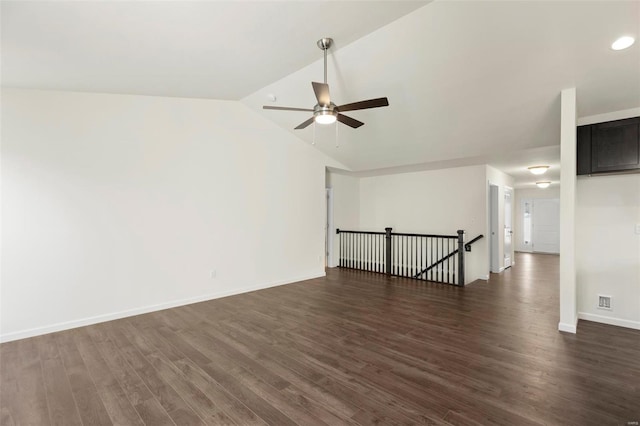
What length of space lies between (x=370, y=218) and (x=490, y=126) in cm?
444

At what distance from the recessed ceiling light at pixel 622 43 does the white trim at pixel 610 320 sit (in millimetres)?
3307

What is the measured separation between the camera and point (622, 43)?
108 inches

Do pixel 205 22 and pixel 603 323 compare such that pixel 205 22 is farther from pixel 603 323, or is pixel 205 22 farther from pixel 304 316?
pixel 603 323

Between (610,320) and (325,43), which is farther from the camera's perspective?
(610,320)

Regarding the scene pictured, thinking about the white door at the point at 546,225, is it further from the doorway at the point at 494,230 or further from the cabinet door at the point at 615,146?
the cabinet door at the point at 615,146

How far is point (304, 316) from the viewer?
416 cm

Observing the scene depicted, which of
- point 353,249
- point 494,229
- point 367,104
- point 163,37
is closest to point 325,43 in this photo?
point 367,104

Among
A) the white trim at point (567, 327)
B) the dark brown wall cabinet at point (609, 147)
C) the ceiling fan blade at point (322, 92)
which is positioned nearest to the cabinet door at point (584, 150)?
the dark brown wall cabinet at point (609, 147)

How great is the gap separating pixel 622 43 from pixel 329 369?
410 centimetres

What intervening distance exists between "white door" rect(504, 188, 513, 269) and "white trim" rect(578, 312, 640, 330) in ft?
13.2

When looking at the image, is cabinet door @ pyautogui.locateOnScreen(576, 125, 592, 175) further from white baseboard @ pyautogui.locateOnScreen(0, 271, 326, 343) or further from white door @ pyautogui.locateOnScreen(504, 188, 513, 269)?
white baseboard @ pyautogui.locateOnScreen(0, 271, 326, 343)

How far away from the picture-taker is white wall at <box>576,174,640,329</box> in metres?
3.75

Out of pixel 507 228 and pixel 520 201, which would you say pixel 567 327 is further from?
pixel 520 201

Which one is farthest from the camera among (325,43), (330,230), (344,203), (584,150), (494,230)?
(344,203)
